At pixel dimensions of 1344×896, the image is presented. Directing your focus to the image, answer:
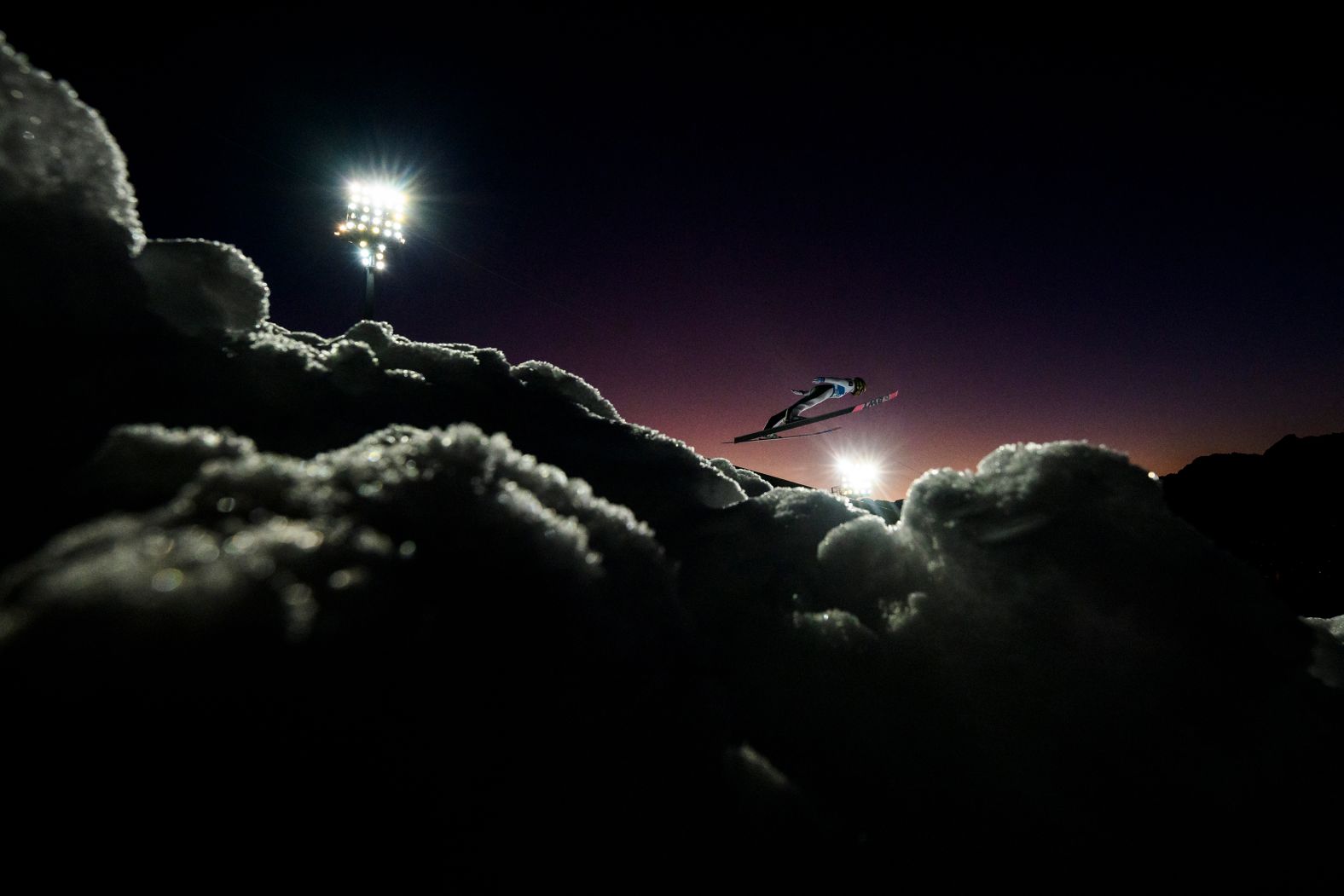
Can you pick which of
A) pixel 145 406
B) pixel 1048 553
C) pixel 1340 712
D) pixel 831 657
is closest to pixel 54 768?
pixel 145 406

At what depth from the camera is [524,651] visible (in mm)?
1021

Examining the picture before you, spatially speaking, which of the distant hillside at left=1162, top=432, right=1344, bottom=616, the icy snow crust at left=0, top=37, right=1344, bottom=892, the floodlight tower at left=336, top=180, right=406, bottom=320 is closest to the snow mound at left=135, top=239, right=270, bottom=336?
the icy snow crust at left=0, top=37, right=1344, bottom=892

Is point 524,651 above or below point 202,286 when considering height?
below

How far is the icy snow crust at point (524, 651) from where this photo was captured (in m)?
0.76

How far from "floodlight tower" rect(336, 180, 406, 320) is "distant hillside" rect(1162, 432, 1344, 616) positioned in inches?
875

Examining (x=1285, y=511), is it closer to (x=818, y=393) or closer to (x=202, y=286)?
(x=818, y=393)

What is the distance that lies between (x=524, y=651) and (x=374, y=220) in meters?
21.0

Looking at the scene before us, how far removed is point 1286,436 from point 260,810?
53.2ft

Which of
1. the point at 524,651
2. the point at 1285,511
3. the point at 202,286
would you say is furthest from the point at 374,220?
the point at 1285,511

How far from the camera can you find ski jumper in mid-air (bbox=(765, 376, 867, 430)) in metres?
15.2

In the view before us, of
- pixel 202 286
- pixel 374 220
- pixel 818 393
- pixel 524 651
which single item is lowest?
pixel 524 651

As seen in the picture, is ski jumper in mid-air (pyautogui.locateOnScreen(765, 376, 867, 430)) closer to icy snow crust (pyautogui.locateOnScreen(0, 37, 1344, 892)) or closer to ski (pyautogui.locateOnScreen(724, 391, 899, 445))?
ski (pyautogui.locateOnScreen(724, 391, 899, 445))

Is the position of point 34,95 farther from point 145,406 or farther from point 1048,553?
point 1048,553

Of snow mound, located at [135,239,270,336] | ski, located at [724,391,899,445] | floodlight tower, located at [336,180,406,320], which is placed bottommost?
snow mound, located at [135,239,270,336]
